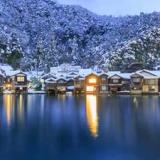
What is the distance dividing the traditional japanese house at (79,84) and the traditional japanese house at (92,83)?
0.97m

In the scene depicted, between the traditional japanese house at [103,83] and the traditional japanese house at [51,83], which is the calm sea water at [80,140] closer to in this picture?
the traditional japanese house at [103,83]

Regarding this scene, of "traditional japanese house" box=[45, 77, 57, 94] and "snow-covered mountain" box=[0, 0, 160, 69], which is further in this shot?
"snow-covered mountain" box=[0, 0, 160, 69]

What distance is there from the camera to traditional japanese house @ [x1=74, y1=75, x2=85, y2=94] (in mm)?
97125

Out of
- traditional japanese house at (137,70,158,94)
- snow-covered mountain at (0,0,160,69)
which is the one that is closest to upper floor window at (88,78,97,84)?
traditional japanese house at (137,70,158,94)

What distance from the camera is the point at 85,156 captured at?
64.8ft

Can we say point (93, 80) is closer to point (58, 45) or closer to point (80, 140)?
point (80, 140)

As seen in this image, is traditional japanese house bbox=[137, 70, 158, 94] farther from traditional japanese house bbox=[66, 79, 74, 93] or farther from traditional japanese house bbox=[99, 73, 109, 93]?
traditional japanese house bbox=[66, 79, 74, 93]

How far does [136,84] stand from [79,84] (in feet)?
46.7

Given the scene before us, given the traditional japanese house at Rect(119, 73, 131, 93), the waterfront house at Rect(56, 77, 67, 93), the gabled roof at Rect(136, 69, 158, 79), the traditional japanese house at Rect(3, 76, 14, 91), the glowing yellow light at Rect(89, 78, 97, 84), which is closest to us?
the gabled roof at Rect(136, 69, 158, 79)

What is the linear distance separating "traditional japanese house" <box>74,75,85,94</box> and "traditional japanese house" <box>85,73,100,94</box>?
970 mm

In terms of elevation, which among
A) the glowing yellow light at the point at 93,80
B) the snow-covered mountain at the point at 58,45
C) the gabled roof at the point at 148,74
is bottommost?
the glowing yellow light at the point at 93,80

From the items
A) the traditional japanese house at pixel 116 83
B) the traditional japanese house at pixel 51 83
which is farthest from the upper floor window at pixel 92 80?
the traditional japanese house at pixel 51 83

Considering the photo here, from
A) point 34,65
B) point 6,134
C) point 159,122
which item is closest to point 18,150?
point 6,134

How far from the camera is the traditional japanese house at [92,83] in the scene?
317ft
